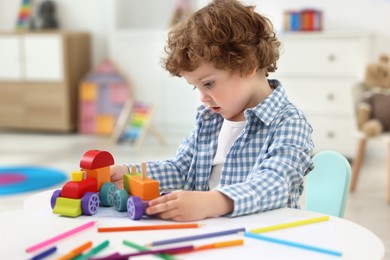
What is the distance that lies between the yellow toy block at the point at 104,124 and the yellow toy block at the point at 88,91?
6.7 inches

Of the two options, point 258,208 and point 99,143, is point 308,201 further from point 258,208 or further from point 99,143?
point 99,143

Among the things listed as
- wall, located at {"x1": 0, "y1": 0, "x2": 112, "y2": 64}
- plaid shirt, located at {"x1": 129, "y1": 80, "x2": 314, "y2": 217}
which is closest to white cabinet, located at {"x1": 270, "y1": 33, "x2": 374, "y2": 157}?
wall, located at {"x1": 0, "y1": 0, "x2": 112, "y2": 64}

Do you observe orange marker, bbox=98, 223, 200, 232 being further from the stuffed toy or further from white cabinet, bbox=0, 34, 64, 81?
white cabinet, bbox=0, 34, 64, 81

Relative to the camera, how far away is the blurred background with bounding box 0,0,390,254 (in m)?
3.80

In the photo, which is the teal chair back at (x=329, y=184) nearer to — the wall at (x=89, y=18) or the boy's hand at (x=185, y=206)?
the boy's hand at (x=185, y=206)

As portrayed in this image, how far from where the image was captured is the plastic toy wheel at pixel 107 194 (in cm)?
99

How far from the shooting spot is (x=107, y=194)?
3.24 ft

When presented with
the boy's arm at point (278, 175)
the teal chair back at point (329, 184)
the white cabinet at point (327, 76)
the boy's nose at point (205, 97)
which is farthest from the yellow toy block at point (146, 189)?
the white cabinet at point (327, 76)

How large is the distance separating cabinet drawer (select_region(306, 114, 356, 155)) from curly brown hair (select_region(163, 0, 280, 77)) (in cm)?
273

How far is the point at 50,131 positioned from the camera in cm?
504

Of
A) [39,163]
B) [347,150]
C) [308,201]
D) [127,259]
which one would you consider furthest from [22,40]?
[127,259]

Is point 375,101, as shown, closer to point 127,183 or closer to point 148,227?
point 127,183

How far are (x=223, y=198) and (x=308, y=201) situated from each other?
430 millimetres

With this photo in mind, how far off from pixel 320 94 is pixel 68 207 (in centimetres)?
307
